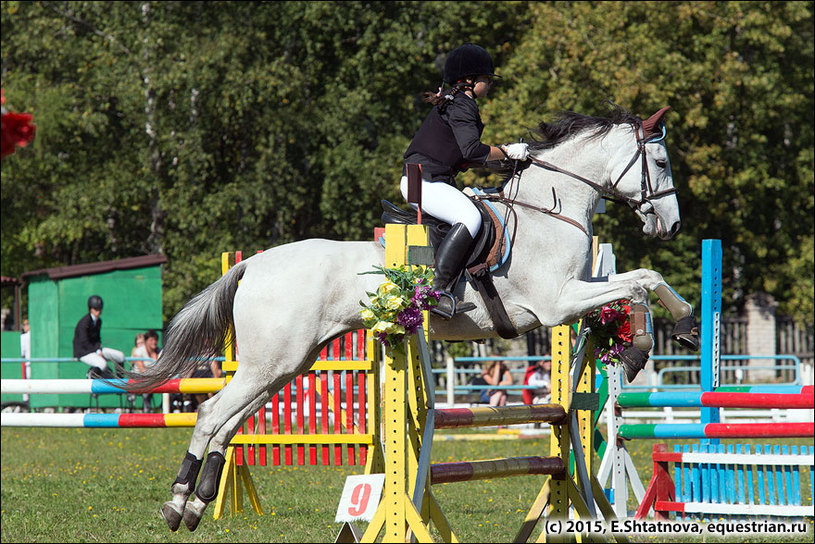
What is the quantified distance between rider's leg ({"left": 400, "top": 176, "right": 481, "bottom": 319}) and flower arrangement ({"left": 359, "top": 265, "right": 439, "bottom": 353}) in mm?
578

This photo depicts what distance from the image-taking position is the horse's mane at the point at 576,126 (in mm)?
6125

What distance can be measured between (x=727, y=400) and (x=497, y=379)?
9.12 m

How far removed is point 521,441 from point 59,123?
513 inches

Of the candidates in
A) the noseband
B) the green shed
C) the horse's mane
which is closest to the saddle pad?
the noseband

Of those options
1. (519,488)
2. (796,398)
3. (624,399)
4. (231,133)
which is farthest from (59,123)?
(796,398)

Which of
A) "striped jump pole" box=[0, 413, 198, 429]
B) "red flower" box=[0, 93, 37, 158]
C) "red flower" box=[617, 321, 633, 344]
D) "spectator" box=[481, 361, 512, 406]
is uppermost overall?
"red flower" box=[0, 93, 37, 158]

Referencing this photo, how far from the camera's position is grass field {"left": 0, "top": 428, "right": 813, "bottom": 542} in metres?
6.53

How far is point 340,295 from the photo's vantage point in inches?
221

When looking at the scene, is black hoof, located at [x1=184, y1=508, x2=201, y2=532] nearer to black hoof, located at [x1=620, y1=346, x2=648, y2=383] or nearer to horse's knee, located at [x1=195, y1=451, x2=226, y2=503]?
horse's knee, located at [x1=195, y1=451, x2=226, y2=503]

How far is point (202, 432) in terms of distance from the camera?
5602 millimetres

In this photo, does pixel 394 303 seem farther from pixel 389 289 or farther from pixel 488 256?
pixel 488 256

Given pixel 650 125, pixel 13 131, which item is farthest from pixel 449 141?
pixel 13 131

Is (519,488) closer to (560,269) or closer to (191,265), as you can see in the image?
(560,269)

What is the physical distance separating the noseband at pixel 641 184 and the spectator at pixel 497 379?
28.5 feet
